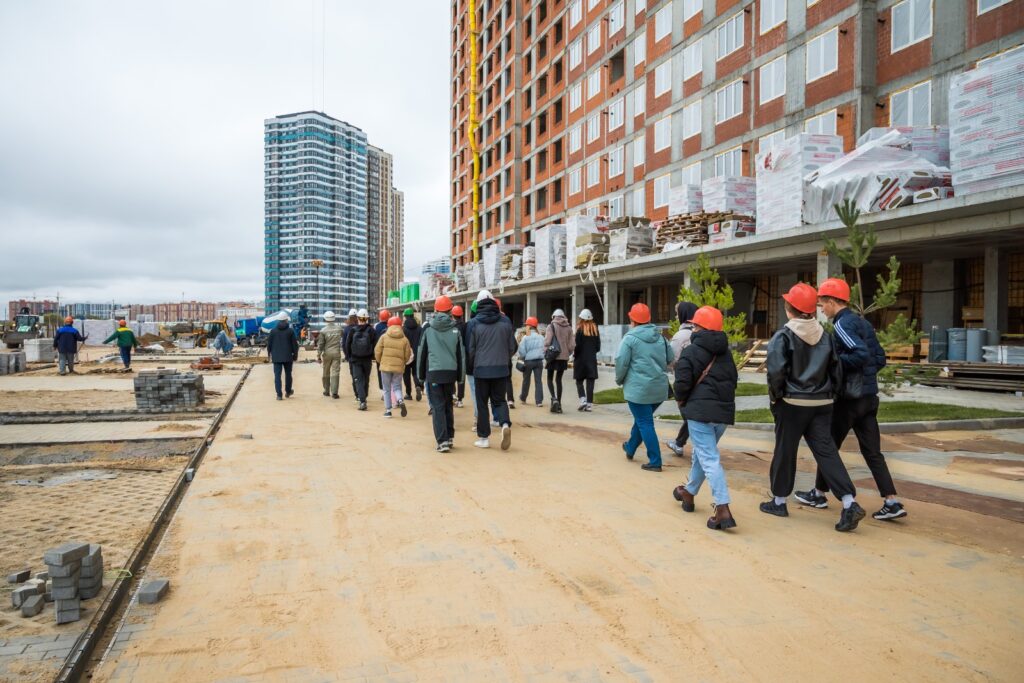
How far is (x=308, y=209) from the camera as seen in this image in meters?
144

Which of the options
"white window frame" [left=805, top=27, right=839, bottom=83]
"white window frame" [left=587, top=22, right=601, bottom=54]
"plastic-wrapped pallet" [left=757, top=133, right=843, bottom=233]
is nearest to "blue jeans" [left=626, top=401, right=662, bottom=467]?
"plastic-wrapped pallet" [left=757, top=133, right=843, bottom=233]

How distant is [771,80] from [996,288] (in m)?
11.8

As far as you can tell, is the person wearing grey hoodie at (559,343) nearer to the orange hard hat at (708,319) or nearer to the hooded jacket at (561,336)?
the hooded jacket at (561,336)

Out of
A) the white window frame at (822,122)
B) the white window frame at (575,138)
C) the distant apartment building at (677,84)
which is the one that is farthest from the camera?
the white window frame at (575,138)

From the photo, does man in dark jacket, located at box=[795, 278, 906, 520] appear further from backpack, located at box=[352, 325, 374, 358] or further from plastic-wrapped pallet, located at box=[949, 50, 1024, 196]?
backpack, located at box=[352, 325, 374, 358]

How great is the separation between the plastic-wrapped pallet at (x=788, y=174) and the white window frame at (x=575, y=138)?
22847mm

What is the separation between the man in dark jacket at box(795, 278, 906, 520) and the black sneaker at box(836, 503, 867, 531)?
401mm

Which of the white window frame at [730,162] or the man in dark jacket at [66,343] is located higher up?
the white window frame at [730,162]

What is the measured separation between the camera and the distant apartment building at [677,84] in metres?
18.5

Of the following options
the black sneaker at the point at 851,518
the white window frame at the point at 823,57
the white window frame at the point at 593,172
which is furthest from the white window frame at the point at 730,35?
the black sneaker at the point at 851,518

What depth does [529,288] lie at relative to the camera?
31922mm

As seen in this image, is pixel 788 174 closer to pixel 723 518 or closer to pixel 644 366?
pixel 644 366

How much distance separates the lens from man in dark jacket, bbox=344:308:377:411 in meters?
12.4

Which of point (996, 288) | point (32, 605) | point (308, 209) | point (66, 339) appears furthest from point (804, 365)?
point (308, 209)
